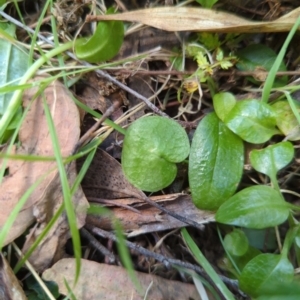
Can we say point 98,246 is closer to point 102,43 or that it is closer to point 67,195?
point 67,195

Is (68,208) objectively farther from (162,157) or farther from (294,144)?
(294,144)

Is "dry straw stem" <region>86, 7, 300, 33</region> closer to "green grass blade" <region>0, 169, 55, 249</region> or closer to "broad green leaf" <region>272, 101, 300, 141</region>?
"broad green leaf" <region>272, 101, 300, 141</region>

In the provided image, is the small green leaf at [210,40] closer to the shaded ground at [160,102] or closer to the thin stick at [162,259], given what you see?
the shaded ground at [160,102]

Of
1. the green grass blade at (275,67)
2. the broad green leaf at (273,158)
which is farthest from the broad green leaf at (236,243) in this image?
the green grass blade at (275,67)

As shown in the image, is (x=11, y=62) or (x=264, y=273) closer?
(x=264, y=273)

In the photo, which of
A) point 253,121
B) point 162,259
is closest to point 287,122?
point 253,121

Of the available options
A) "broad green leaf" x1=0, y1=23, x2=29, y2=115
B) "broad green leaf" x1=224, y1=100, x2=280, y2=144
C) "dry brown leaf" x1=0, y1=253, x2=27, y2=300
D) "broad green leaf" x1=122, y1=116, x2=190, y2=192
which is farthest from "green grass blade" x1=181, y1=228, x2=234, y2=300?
"broad green leaf" x1=0, y1=23, x2=29, y2=115
